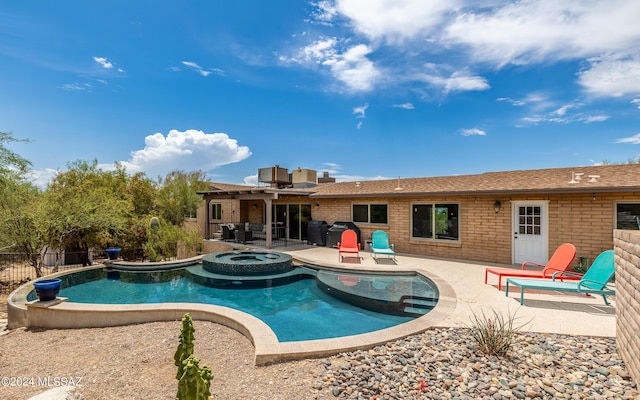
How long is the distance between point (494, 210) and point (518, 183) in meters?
1.23

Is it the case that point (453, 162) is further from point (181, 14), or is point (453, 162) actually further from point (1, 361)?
point (1, 361)

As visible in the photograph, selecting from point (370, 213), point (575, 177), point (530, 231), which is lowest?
point (530, 231)

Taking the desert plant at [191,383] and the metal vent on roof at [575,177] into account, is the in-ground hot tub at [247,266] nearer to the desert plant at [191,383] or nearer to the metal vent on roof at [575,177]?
the desert plant at [191,383]

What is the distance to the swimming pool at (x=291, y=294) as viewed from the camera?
Answer: 5.77 m

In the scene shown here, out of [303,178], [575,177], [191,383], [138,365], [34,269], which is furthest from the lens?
[303,178]

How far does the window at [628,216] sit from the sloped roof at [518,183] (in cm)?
72

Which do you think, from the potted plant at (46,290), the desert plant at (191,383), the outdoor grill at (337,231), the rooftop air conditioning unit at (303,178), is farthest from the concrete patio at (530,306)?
the rooftop air conditioning unit at (303,178)

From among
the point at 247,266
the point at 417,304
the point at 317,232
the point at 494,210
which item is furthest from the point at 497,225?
the point at 247,266

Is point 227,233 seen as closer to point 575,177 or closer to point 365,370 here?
point 365,370

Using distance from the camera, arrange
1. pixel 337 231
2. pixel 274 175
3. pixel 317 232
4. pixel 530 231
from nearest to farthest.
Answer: pixel 530 231 → pixel 337 231 → pixel 317 232 → pixel 274 175

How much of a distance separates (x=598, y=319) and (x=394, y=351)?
3.94m

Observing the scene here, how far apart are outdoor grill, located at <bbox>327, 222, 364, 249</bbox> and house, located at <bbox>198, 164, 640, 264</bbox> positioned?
381 mm

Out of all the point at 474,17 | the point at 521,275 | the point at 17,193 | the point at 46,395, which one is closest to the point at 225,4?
the point at 474,17

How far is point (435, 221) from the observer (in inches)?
461
